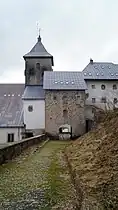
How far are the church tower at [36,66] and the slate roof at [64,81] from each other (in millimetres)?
2956

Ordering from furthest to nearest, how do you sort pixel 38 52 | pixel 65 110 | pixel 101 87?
pixel 38 52 < pixel 101 87 < pixel 65 110

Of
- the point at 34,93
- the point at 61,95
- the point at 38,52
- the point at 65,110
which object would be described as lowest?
the point at 65,110

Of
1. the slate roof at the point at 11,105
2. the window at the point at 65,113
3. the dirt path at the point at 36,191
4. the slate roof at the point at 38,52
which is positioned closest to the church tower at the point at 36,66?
the slate roof at the point at 38,52

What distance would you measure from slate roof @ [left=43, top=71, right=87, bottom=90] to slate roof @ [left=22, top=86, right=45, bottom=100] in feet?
5.91

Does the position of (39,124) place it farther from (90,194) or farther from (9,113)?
(90,194)

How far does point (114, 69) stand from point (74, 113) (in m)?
14.2

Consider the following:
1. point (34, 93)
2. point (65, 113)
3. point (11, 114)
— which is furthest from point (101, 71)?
point (11, 114)

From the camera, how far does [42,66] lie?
2117 inches

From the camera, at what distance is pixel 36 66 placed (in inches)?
2108

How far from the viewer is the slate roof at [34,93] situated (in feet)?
153

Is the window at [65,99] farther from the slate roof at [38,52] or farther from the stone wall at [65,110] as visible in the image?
the slate roof at [38,52]

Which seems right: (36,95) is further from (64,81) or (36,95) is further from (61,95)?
(64,81)

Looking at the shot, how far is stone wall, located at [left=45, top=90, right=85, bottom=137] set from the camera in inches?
1781

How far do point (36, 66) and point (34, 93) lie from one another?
22.6 ft
